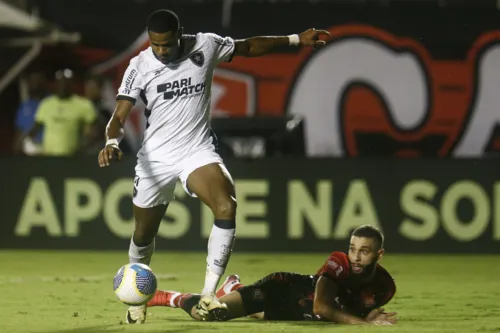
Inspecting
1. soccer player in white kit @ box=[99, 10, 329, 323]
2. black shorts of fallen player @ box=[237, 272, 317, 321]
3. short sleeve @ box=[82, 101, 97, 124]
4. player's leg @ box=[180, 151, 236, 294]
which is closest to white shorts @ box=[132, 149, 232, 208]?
soccer player in white kit @ box=[99, 10, 329, 323]

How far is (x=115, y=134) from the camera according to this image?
8.57 metres

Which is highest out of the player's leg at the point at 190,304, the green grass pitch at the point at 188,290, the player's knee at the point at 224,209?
the player's knee at the point at 224,209

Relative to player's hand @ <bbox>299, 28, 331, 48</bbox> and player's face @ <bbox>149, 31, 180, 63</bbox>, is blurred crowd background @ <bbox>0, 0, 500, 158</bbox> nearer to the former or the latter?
player's hand @ <bbox>299, 28, 331, 48</bbox>

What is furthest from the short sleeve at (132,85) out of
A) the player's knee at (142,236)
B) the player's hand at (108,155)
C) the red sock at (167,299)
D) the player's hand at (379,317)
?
the player's hand at (379,317)

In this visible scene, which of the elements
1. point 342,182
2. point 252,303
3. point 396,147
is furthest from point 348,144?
point 252,303

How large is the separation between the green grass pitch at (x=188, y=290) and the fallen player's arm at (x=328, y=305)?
7 centimetres

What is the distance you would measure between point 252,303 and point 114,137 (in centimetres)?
148

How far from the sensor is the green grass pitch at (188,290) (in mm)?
8375

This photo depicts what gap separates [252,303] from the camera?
8.61 metres

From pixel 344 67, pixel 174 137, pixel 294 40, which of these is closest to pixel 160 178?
pixel 174 137

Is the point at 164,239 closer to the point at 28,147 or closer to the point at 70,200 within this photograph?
the point at 70,200

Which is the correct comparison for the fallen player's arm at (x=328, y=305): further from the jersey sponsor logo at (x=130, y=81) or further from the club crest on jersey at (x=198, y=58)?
the jersey sponsor logo at (x=130, y=81)

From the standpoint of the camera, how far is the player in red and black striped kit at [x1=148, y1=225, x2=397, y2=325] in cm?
819

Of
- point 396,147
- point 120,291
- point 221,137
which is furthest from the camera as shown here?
point 396,147
